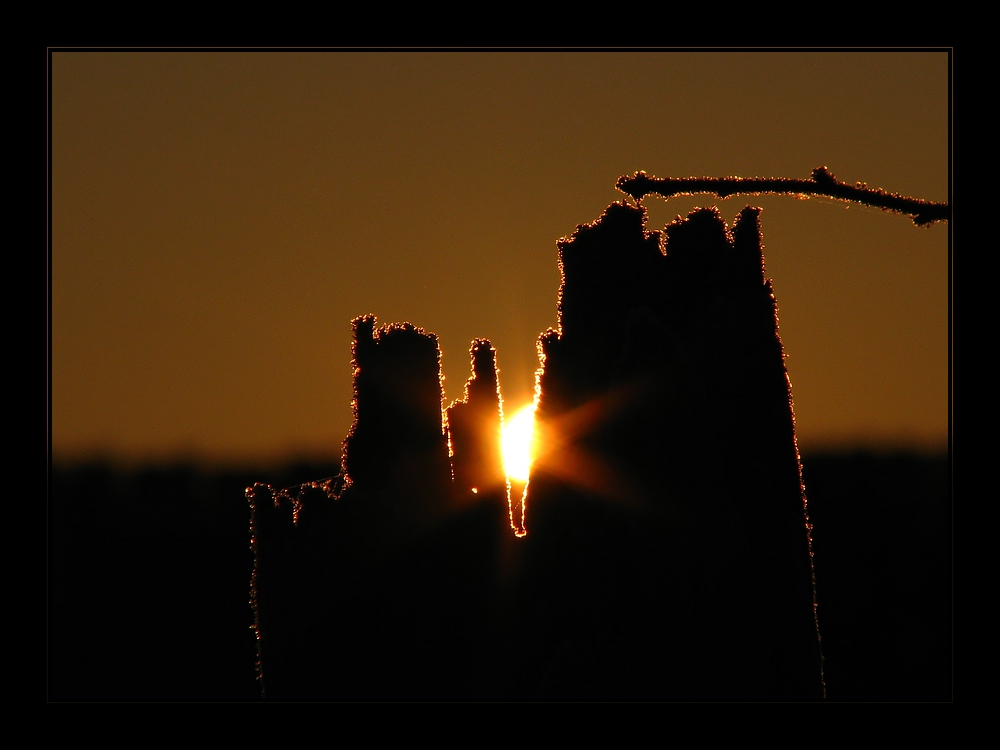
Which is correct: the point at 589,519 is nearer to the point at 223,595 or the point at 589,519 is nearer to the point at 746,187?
the point at 746,187

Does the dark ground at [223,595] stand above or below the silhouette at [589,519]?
below

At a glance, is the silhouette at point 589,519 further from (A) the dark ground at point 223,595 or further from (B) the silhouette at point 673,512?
(A) the dark ground at point 223,595

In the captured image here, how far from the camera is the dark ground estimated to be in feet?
316

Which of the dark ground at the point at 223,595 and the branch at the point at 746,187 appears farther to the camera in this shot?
the dark ground at the point at 223,595

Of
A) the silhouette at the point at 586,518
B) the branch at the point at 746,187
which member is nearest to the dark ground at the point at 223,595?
the silhouette at the point at 586,518

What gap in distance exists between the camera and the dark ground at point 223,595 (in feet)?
316

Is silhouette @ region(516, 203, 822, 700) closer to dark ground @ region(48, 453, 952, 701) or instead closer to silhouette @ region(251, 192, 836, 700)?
silhouette @ region(251, 192, 836, 700)

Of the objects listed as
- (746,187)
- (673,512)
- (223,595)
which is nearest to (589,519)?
(673,512)

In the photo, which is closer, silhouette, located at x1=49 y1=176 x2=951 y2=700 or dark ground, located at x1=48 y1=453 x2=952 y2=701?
silhouette, located at x1=49 y1=176 x2=951 y2=700

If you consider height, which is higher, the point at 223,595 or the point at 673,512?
the point at 673,512

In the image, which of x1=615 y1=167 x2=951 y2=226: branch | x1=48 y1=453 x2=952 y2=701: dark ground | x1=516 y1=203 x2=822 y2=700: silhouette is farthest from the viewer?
x1=48 y1=453 x2=952 y2=701: dark ground

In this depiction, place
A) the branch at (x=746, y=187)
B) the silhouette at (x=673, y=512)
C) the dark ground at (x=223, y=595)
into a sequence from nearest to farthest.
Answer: the branch at (x=746, y=187) → the silhouette at (x=673, y=512) → the dark ground at (x=223, y=595)

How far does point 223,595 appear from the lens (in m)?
109

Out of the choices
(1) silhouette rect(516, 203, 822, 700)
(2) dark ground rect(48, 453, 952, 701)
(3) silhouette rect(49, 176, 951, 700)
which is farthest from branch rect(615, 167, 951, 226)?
(2) dark ground rect(48, 453, 952, 701)
